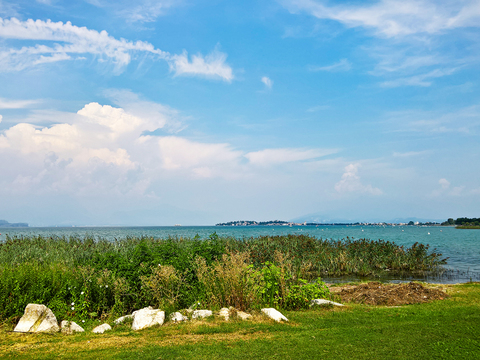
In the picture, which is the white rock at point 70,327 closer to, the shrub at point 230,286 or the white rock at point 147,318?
the white rock at point 147,318

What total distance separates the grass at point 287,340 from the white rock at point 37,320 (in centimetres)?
20

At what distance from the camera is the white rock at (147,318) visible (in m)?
7.59

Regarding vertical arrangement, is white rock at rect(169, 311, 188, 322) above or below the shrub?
below

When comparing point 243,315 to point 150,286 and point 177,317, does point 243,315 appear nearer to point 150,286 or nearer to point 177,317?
point 177,317

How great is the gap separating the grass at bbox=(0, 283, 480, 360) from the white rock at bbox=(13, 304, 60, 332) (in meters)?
0.20

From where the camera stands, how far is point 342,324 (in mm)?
7855

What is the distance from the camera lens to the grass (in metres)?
5.95

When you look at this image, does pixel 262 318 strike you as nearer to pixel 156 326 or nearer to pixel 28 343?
pixel 156 326

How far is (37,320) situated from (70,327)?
0.74 metres

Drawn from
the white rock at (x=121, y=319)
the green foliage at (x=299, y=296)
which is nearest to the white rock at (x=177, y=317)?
the white rock at (x=121, y=319)

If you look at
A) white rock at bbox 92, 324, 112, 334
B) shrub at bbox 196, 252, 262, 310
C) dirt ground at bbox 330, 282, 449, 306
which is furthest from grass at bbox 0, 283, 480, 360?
dirt ground at bbox 330, 282, 449, 306

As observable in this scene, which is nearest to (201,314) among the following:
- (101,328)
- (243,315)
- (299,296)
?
(243,315)

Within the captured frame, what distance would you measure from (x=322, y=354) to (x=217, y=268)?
3594 millimetres

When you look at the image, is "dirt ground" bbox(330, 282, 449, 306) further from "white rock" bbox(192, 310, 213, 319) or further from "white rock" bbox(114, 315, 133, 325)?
"white rock" bbox(114, 315, 133, 325)
